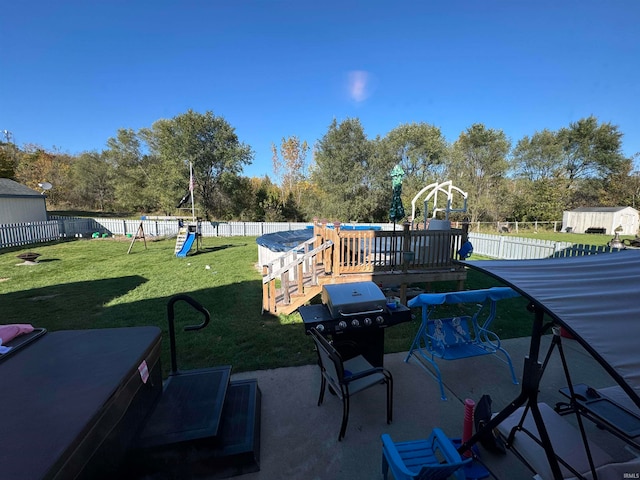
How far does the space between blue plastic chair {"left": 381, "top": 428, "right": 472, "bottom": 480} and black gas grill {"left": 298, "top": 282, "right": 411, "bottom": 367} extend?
1.08 meters

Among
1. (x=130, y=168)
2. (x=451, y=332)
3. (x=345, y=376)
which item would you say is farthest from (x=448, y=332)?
(x=130, y=168)

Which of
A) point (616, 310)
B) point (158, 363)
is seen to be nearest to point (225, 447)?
point (158, 363)

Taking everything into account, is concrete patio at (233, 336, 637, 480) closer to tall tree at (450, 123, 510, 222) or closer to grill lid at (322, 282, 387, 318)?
grill lid at (322, 282, 387, 318)

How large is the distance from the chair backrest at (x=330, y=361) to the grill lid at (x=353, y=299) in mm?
371

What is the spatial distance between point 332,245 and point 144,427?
405 centimetres

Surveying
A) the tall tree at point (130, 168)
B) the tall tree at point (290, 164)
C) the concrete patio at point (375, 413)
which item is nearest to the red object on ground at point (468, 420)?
the concrete patio at point (375, 413)

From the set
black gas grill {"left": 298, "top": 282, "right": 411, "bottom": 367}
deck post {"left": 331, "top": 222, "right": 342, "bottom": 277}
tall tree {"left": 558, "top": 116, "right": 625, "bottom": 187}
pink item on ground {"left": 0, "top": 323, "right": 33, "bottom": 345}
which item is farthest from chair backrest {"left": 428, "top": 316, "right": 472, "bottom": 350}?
tall tree {"left": 558, "top": 116, "right": 625, "bottom": 187}

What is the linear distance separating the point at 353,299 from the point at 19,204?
21.0 m

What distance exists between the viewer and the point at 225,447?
7.57 ft

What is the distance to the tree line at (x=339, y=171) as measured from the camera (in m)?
21.5

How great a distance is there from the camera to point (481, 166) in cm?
2519

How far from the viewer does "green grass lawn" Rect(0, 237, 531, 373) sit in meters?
4.23

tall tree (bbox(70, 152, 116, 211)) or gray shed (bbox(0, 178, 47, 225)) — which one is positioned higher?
tall tree (bbox(70, 152, 116, 211))

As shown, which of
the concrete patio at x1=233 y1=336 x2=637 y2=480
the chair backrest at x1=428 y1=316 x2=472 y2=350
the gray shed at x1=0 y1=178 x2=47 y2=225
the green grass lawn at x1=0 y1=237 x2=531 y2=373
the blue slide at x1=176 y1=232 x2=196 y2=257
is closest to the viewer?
the concrete patio at x1=233 y1=336 x2=637 y2=480
